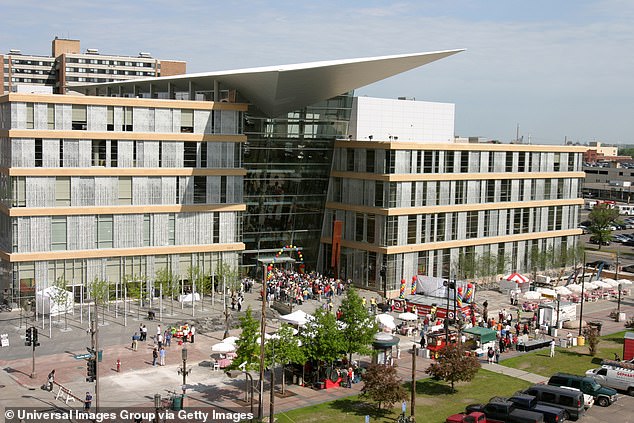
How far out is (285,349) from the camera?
117ft

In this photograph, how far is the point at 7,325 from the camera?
4991 centimetres

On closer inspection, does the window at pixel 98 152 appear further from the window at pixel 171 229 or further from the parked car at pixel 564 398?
the parked car at pixel 564 398

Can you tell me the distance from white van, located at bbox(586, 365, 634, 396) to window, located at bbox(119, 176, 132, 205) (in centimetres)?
3548

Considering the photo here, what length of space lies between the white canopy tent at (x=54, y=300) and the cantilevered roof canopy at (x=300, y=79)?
20.4 metres

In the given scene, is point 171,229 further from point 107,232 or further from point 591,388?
point 591,388

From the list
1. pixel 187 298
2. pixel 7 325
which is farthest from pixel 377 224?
pixel 7 325

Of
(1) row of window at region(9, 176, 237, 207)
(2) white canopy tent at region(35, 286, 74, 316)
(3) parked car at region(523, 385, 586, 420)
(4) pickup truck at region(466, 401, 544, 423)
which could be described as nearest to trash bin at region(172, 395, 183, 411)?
(4) pickup truck at region(466, 401, 544, 423)

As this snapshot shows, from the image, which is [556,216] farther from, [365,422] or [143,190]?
[365,422]

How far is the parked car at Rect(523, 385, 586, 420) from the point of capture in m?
35.4

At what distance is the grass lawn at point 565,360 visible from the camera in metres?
44.0

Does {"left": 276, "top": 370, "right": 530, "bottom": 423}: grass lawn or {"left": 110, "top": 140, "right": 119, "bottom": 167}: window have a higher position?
{"left": 110, "top": 140, "right": 119, "bottom": 167}: window

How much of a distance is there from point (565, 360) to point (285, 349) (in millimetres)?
20118

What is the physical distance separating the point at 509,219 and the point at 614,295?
12.4m

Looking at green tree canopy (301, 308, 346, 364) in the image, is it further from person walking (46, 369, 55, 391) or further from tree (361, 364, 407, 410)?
person walking (46, 369, 55, 391)
